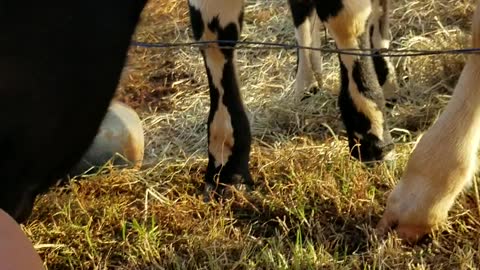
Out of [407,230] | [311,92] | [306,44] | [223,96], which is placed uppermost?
[223,96]

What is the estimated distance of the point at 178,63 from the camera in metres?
5.34

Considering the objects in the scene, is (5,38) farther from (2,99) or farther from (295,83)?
(295,83)

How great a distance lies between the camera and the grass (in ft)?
9.55

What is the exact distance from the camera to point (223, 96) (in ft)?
11.7

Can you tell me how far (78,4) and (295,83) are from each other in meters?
2.45

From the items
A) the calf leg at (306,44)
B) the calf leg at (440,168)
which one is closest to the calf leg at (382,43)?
the calf leg at (306,44)

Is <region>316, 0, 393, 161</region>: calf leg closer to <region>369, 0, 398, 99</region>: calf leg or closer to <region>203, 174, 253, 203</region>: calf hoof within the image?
<region>203, 174, 253, 203</region>: calf hoof

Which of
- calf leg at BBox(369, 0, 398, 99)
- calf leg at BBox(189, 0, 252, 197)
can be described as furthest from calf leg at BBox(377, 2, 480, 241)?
calf leg at BBox(369, 0, 398, 99)

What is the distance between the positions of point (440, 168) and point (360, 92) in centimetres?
72

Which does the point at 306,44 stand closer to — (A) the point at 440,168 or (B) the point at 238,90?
(B) the point at 238,90

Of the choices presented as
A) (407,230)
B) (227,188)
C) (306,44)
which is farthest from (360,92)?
(306,44)

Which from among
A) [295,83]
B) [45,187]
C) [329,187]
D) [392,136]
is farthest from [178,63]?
[45,187]

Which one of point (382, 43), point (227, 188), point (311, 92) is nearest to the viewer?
point (227, 188)

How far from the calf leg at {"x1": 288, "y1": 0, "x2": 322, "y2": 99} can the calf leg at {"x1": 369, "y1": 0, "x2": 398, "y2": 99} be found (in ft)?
0.99
